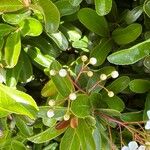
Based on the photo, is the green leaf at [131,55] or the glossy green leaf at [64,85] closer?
the green leaf at [131,55]

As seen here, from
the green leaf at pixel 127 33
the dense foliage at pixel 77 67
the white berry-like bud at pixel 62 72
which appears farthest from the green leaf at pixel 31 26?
the green leaf at pixel 127 33

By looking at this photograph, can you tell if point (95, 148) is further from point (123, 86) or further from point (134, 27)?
point (134, 27)

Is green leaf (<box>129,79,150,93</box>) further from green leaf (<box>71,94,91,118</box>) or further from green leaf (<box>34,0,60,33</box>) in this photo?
green leaf (<box>34,0,60,33</box>)

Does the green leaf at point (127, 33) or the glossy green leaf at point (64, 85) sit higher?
the green leaf at point (127, 33)

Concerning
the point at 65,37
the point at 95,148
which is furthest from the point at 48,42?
the point at 95,148

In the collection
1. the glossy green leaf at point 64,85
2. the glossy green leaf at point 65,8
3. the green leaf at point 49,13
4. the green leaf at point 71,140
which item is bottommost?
the green leaf at point 71,140

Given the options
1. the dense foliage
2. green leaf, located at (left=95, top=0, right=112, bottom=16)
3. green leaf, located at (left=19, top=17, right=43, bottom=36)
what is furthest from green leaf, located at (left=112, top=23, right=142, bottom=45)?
green leaf, located at (left=19, top=17, right=43, bottom=36)

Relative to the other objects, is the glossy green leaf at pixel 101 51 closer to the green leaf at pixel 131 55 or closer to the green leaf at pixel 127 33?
the green leaf at pixel 127 33
